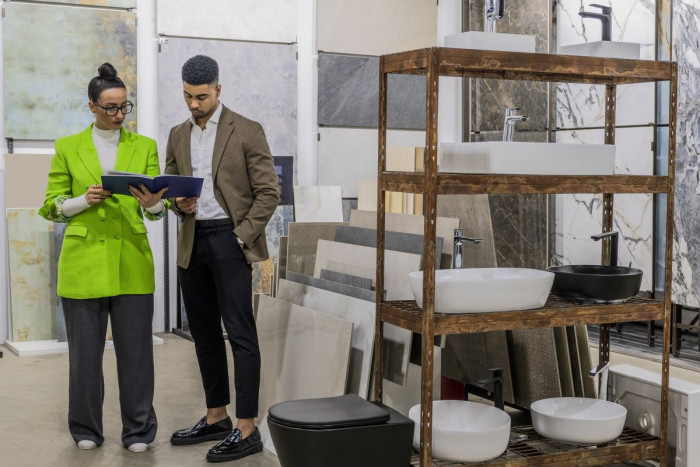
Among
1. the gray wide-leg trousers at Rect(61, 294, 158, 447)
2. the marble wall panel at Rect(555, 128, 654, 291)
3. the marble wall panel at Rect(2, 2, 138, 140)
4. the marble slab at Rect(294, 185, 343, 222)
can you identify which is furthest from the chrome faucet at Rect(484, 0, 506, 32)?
the marble wall panel at Rect(2, 2, 138, 140)

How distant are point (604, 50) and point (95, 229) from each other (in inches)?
81.9

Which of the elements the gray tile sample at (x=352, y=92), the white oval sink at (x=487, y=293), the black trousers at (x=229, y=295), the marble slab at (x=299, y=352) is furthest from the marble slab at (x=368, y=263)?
the gray tile sample at (x=352, y=92)

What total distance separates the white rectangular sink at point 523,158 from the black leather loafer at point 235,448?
1.38 m

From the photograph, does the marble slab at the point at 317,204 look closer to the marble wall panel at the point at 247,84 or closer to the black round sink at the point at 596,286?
the marble wall panel at the point at 247,84

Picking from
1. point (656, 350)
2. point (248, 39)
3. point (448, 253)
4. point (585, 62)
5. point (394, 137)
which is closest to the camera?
point (585, 62)

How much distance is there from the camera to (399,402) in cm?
385

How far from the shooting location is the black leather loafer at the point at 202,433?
384 cm

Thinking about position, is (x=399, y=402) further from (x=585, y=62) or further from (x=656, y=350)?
(x=656, y=350)

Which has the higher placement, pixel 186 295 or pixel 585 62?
pixel 585 62

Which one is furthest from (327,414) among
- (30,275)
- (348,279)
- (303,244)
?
(30,275)

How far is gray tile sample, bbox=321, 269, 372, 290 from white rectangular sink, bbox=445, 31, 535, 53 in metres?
1.19

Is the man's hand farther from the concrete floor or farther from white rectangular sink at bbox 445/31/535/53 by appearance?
white rectangular sink at bbox 445/31/535/53

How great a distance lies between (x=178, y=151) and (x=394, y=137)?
3.49 m

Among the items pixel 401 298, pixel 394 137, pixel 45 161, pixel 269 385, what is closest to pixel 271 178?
pixel 401 298
